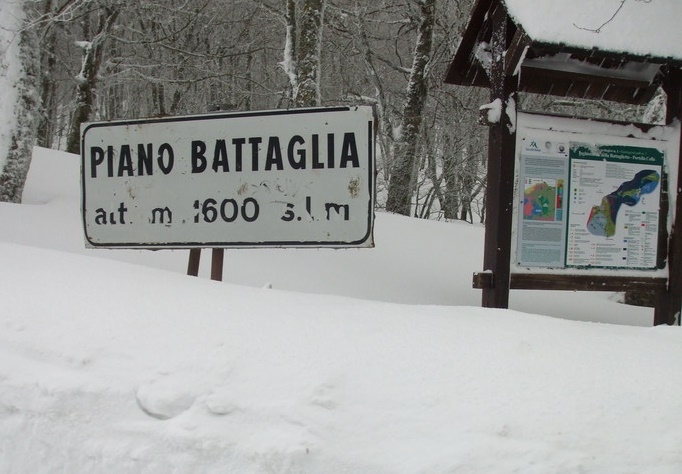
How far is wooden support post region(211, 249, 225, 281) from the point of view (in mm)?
3977

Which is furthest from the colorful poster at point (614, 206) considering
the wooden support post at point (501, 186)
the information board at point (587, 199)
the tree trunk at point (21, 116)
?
the tree trunk at point (21, 116)

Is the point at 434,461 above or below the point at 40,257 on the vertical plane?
below

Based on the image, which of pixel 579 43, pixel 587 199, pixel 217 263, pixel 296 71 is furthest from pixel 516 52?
pixel 296 71

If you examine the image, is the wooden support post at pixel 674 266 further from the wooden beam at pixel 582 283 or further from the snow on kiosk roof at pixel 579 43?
the snow on kiosk roof at pixel 579 43

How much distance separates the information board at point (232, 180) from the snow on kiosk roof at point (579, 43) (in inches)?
59.1

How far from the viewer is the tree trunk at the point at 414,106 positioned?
34.9 ft

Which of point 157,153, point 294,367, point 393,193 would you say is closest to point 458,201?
point 393,193

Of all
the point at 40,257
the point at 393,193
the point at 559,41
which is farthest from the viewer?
the point at 393,193

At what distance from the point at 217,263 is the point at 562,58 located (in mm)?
3049

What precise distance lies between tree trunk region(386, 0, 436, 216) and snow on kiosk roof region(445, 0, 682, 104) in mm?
5681

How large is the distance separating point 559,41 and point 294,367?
2.93 m

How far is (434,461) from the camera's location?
1.98 metres

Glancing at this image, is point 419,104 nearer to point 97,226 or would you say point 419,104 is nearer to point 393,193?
point 393,193

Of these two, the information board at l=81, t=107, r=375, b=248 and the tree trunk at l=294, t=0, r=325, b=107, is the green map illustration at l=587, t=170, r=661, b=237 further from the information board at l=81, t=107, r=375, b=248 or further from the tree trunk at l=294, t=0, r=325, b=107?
the tree trunk at l=294, t=0, r=325, b=107
